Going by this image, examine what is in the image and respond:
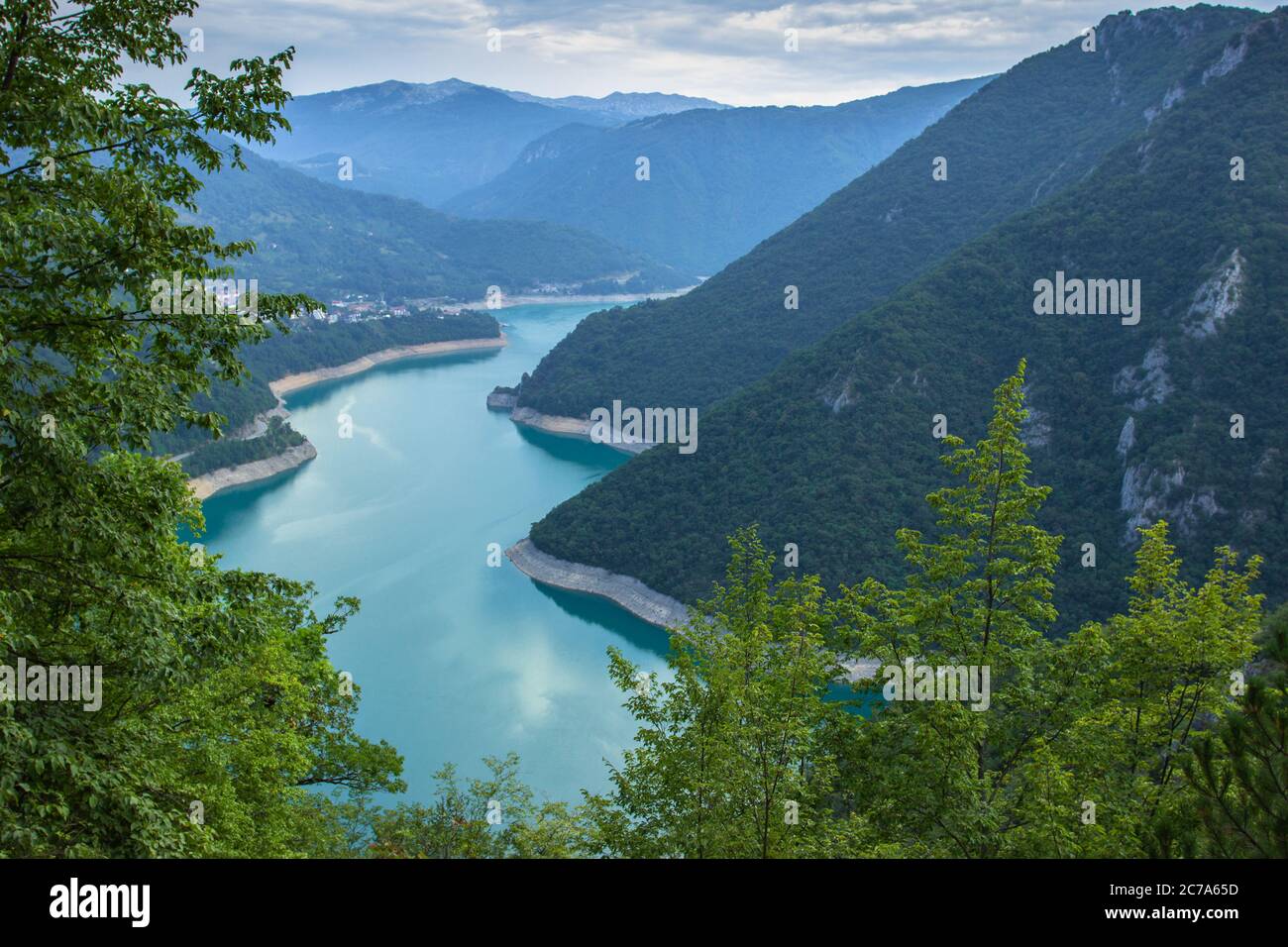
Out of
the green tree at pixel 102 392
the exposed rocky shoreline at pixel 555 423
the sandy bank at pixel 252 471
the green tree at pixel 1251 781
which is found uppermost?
the green tree at pixel 102 392

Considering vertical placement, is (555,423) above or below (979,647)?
below

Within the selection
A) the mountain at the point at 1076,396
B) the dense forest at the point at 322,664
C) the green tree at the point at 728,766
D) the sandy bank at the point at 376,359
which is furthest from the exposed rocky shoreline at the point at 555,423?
the green tree at the point at 728,766

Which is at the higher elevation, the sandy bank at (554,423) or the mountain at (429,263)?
the mountain at (429,263)

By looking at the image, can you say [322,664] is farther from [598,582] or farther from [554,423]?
[554,423]

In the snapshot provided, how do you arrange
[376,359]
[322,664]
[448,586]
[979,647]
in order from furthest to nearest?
[376,359] → [448,586] → [322,664] → [979,647]

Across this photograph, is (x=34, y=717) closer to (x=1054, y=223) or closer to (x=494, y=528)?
(x=494, y=528)

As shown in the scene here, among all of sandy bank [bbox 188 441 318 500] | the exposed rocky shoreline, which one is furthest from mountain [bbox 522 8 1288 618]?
the exposed rocky shoreline

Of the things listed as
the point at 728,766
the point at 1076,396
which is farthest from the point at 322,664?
the point at 1076,396

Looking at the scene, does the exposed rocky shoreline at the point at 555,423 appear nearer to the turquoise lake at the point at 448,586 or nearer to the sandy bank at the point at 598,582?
the turquoise lake at the point at 448,586

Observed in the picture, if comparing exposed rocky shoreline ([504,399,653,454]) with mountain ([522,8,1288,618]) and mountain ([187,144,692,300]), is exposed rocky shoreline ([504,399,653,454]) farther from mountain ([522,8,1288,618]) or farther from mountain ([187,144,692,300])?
mountain ([187,144,692,300])
